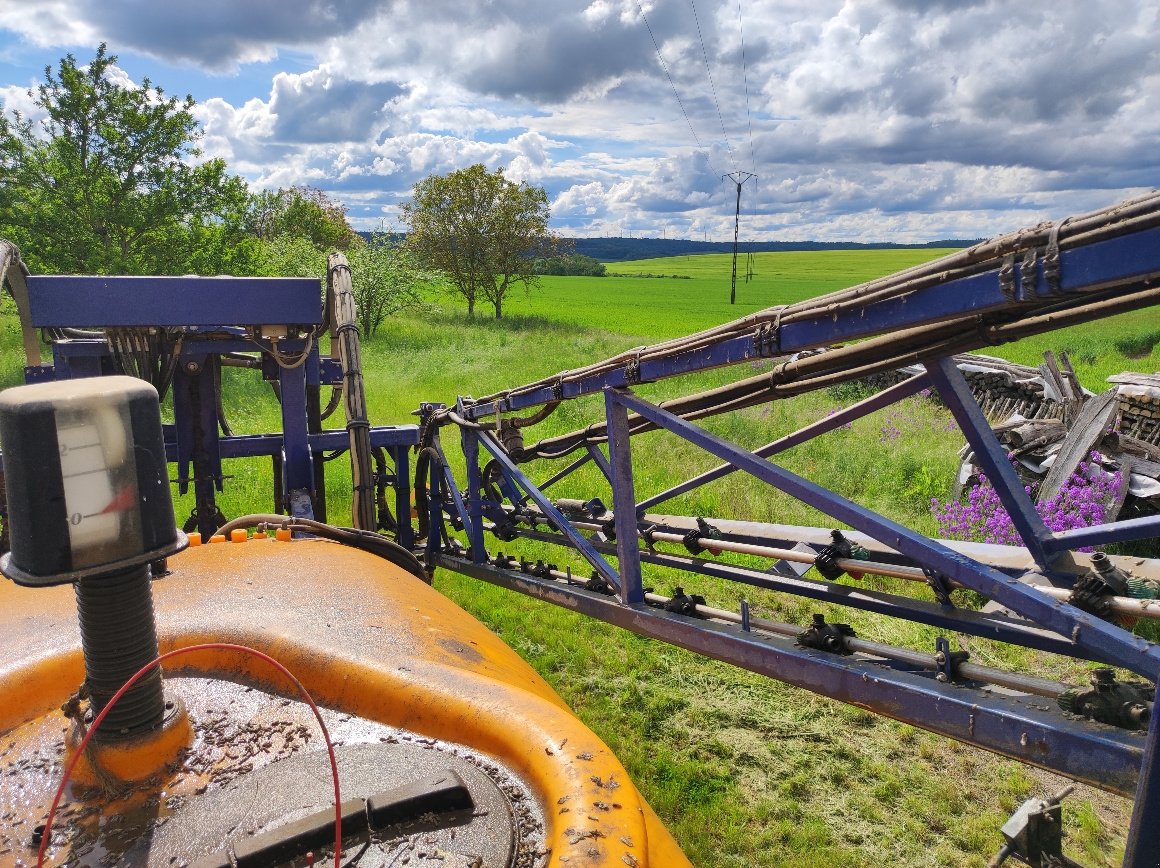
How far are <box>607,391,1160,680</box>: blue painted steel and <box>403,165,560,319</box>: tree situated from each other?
33.1m

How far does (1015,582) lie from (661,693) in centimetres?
344

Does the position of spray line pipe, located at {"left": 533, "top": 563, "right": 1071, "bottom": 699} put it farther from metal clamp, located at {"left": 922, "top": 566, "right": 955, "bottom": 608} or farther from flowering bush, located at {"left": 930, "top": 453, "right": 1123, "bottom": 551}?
flowering bush, located at {"left": 930, "top": 453, "right": 1123, "bottom": 551}

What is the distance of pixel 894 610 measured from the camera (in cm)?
307

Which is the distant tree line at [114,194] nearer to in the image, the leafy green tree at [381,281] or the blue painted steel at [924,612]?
the leafy green tree at [381,281]

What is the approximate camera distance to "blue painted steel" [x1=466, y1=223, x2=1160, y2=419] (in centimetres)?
174

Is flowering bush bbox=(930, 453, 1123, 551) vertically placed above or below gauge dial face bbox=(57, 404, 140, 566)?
below

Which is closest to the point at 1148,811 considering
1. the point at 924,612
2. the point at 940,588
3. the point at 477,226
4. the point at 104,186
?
the point at 924,612

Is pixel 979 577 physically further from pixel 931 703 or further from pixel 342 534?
pixel 342 534

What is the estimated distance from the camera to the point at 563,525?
12.8 feet

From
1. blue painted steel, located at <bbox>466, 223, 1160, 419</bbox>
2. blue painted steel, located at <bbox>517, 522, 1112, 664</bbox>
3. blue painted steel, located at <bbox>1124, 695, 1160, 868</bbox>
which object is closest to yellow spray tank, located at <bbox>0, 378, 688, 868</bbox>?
blue painted steel, located at <bbox>1124, 695, 1160, 868</bbox>

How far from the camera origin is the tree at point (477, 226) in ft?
113

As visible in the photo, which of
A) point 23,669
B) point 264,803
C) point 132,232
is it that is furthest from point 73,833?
point 132,232

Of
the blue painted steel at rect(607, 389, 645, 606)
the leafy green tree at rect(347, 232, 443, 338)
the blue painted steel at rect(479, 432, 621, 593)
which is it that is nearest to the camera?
the blue painted steel at rect(607, 389, 645, 606)

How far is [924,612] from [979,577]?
59 cm
